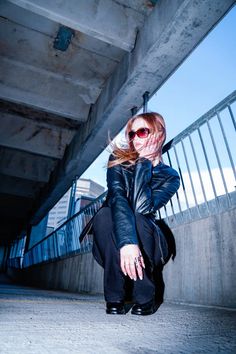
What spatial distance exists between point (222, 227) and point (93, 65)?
4480 mm

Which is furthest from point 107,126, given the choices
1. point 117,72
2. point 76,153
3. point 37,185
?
point 37,185

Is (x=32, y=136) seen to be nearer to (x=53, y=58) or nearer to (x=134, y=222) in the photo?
(x=53, y=58)

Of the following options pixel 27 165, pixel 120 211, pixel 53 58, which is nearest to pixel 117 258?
pixel 120 211

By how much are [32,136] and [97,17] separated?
4565 mm

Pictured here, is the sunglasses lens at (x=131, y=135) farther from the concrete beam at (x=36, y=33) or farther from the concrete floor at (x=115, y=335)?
the concrete beam at (x=36, y=33)

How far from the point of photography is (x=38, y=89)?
606 cm

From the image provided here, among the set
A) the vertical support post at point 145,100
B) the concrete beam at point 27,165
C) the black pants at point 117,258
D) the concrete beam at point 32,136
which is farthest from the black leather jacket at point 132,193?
the concrete beam at point 27,165

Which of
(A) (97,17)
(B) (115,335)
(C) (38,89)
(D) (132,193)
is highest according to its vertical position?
(C) (38,89)

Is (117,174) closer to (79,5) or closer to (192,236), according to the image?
(192,236)

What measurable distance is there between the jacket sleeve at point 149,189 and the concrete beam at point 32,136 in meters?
6.02

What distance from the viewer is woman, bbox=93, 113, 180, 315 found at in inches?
77.7

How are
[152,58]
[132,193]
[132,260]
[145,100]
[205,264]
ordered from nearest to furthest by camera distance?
[132,260], [132,193], [205,264], [152,58], [145,100]

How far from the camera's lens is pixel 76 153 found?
24.3 ft

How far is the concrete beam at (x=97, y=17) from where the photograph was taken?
403 cm
